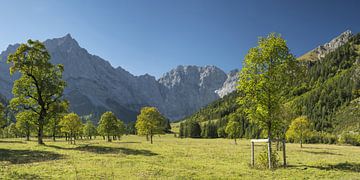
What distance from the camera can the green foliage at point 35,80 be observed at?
46.8 meters

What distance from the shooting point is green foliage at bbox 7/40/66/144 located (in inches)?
1844

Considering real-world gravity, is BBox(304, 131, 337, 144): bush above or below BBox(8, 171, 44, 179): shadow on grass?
below

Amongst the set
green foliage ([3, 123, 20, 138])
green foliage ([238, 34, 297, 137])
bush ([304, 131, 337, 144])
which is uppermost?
green foliage ([238, 34, 297, 137])

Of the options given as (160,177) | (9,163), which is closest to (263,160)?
(160,177)

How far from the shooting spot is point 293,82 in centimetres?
2978

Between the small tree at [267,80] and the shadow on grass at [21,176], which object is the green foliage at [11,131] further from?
the small tree at [267,80]

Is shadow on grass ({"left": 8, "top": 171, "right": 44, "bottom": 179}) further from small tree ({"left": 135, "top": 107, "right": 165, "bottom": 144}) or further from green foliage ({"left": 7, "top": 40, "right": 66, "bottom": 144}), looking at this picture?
small tree ({"left": 135, "top": 107, "right": 165, "bottom": 144})

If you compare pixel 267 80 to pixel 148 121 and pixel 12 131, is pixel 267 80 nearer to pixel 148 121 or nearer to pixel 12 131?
pixel 148 121

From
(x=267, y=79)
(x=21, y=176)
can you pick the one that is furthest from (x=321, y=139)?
(x=21, y=176)

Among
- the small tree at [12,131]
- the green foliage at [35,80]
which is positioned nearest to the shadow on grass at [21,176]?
the green foliage at [35,80]

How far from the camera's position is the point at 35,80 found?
48.4 meters

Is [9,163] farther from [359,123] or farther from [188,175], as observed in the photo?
[359,123]

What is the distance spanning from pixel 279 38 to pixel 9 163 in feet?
101

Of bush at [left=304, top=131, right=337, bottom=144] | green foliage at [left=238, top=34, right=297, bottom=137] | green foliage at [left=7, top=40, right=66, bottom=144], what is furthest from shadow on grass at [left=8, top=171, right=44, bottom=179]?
bush at [left=304, top=131, right=337, bottom=144]
